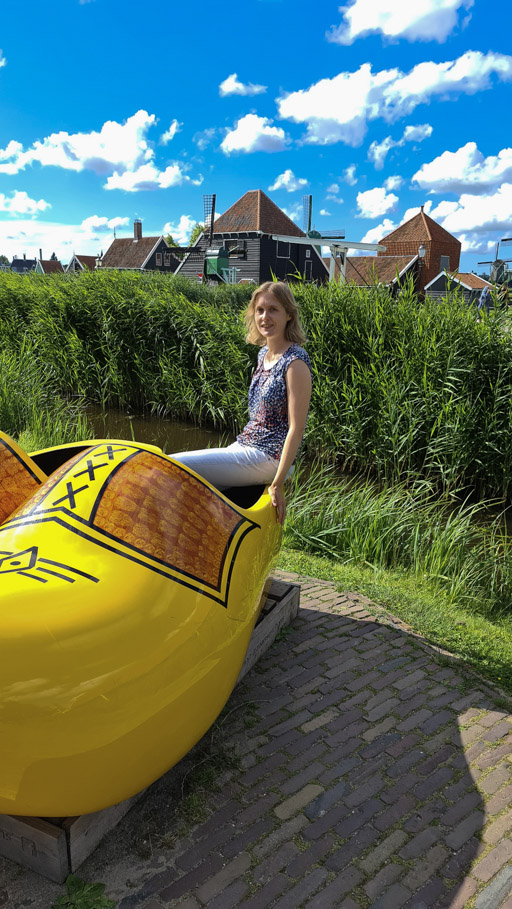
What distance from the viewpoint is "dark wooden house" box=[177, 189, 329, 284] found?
23311mm

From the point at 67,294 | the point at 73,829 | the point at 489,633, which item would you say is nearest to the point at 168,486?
the point at 73,829

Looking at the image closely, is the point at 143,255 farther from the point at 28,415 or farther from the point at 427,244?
the point at 28,415

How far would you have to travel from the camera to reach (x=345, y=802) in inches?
58.9

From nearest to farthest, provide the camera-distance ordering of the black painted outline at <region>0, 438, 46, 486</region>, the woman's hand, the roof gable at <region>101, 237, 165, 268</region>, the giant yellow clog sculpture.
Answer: the giant yellow clog sculpture
the black painted outline at <region>0, 438, 46, 486</region>
the woman's hand
the roof gable at <region>101, 237, 165, 268</region>

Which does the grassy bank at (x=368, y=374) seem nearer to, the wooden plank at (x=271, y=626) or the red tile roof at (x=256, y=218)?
the wooden plank at (x=271, y=626)

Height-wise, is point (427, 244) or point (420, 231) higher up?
point (420, 231)

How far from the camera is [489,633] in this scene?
8.31 ft

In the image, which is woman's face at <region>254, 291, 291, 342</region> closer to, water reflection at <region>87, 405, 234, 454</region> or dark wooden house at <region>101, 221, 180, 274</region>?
water reflection at <region>87, 405, 234, 454</region>

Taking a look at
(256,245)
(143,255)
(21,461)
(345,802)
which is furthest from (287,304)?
(143,255)

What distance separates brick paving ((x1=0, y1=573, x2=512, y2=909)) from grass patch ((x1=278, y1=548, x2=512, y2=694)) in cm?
17

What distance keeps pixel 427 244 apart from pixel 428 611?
26751mm

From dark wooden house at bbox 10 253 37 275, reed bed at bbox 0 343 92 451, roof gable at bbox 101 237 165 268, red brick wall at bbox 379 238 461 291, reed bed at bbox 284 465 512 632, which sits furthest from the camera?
dark wooden house at bbox 10 253 37 275

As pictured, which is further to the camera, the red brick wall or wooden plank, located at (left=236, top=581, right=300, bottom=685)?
the red brick wall

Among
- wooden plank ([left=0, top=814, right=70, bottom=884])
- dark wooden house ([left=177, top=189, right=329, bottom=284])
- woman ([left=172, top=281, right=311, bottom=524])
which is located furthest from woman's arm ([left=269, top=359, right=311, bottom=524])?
dark wooden house ([left=177, top=189, right=329, bottom=284])
